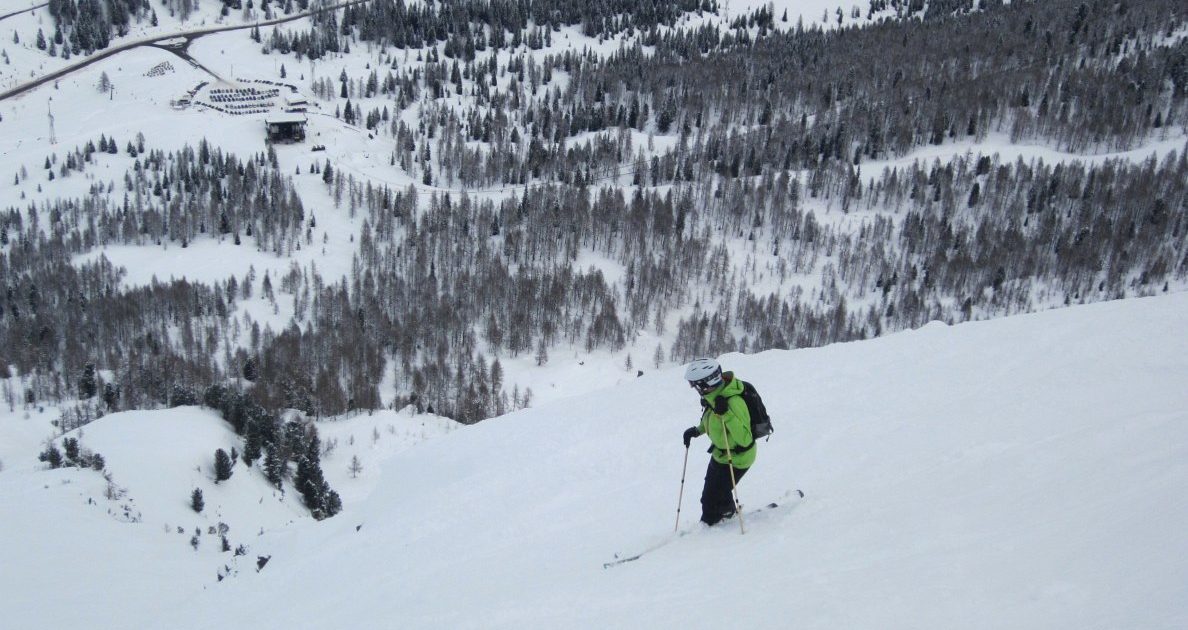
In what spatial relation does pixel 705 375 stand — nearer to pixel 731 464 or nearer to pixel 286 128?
pixel 731 464

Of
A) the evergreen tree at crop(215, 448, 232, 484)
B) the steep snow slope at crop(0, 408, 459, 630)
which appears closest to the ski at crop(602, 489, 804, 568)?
the steep snow slope at crop(0, 408, 459, 630)

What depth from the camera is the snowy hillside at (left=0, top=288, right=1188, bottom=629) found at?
8.48m

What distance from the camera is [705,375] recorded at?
11352mm

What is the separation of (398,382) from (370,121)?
57.6m

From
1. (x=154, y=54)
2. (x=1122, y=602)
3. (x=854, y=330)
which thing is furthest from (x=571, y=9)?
(x=1122, y=602)

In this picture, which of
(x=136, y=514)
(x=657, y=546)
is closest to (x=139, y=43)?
(x=136, y=514)

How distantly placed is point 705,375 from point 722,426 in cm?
97

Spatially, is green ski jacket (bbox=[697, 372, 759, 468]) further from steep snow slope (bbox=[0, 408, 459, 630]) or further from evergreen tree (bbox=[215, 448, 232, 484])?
evergreen tree (bbox=[215, 448, 232, 484])

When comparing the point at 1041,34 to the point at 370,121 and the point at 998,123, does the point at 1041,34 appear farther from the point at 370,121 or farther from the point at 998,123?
the point at 370,121

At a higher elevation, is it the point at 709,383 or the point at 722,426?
the point at 709,383

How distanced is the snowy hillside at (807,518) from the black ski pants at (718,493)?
0.30 meters

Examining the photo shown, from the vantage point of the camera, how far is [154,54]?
12800 cm

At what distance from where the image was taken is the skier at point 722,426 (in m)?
11.5

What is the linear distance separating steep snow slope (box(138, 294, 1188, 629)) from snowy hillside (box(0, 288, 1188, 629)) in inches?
1.9
